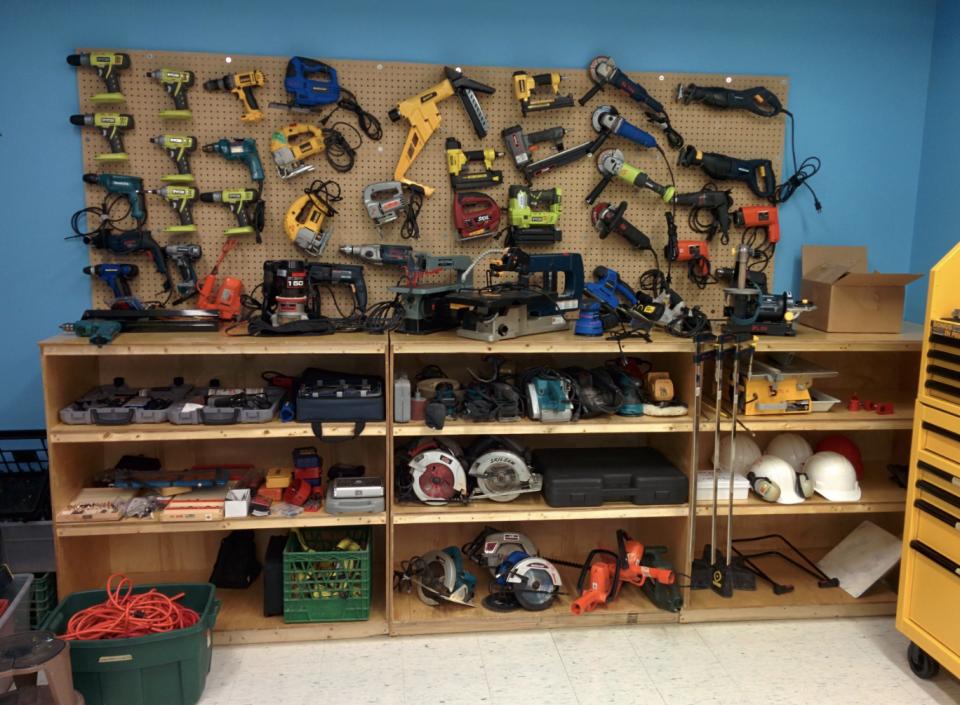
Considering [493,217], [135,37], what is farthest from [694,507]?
[135,37]

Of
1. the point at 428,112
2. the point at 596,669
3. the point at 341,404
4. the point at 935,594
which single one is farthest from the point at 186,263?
the point at 935,594

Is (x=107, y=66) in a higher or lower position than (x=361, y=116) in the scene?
higher

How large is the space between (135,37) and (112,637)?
2219 millimetres

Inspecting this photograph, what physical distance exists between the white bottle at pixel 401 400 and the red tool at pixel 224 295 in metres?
0.77

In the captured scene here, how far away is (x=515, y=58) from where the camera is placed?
2.92 metres

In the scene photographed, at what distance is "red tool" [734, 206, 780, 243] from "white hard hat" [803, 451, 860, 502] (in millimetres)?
982

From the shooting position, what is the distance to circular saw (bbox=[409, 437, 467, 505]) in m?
2.75

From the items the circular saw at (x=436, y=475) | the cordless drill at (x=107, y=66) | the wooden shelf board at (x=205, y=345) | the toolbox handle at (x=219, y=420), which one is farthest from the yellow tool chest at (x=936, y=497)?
the cordless drill at (x=107, y=66)

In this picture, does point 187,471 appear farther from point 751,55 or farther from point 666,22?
point 751,55

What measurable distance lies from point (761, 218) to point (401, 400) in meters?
1.75

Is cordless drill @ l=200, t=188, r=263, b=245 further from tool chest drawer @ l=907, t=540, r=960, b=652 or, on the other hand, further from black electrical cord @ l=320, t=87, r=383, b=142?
tool chest drawer @ l=907, t=540, r=960, b=652

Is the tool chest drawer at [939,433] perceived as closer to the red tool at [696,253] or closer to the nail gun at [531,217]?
the red tool at [696,253]

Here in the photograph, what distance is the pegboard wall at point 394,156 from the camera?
2791 mm

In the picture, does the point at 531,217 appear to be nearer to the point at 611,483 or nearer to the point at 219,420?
the point at 611,483
